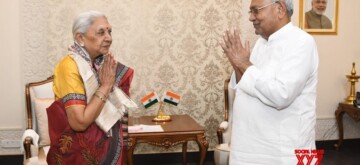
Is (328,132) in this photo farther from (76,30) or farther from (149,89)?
(76,30)

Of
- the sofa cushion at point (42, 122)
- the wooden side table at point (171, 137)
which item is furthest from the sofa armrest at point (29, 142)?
the wooden side table at point (171, 137)


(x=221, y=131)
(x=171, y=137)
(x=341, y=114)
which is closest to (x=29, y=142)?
(x=171, y=137)

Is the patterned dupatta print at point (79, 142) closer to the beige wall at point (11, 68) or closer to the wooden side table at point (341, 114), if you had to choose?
the beige wall at point (11, 68)

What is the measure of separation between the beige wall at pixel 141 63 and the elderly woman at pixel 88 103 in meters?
2.44

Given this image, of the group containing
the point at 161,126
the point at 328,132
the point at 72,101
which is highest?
the point at 72,101

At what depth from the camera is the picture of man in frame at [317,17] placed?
4.98m

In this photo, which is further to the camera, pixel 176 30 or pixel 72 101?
pixel 176 30

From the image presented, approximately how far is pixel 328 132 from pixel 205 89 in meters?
1.83

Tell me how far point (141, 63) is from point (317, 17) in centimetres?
229

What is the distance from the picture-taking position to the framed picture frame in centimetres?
496

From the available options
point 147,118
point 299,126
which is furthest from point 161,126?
point 299,126

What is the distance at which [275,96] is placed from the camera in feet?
5.78

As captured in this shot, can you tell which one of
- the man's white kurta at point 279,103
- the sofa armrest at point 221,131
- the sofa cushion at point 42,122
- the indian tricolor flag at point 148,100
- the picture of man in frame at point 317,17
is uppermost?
the picture of man in frame at point 317,17

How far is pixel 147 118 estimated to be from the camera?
4254 mm
